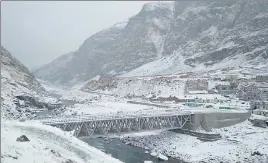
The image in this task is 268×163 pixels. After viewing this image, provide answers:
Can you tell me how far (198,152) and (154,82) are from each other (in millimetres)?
106254

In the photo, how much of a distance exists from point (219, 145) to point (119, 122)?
1983 cm

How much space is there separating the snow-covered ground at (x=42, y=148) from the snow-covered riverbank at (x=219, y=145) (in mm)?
24262

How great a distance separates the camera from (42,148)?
38188mm

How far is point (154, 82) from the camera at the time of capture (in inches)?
6727

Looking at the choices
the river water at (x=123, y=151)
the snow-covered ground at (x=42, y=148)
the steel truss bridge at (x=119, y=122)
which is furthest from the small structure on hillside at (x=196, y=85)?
the snow-covered ground at (x=42, y=148)

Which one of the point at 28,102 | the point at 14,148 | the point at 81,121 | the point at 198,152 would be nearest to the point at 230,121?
the point at 198,152

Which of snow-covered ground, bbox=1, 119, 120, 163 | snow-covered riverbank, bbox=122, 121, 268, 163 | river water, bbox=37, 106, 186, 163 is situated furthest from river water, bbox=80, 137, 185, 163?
snow-covered ground, bbox=1, 119, 120, 163

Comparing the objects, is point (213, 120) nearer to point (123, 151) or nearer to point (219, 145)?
point (219, 145)

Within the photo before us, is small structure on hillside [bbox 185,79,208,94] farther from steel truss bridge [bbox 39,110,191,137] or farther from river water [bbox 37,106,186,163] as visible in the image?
river water [bbox 37,106,186,163]

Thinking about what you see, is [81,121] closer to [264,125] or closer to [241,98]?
[264,125]

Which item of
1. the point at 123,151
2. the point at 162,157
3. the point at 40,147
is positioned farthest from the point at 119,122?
the point at 40,147

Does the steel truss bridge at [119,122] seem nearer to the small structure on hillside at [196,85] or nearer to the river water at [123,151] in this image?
the river water at [123,151]

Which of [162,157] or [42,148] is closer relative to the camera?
[42,148]

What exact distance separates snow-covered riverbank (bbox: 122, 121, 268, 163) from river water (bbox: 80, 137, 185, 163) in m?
2.15
